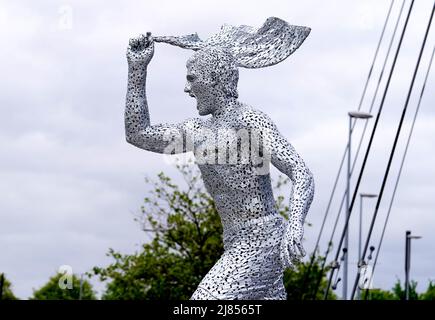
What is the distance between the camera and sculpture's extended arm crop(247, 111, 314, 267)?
8.38m

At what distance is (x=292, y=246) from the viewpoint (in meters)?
8.23

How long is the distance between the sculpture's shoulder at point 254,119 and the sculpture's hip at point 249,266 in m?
0.61

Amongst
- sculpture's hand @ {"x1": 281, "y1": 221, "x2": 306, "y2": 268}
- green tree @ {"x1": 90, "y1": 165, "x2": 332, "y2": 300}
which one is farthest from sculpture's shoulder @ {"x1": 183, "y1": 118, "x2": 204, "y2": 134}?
green tree @ {"x1": 90, "y1": 165, "x2": 332, "y2": 300}

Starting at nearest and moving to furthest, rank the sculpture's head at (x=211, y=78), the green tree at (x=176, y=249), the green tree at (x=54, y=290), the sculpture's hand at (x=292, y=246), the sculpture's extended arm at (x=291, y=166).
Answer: the sculpture's hand at (x=292, y=246) < the sculpture's extended arm at (x=291, y=166) < the sculpture's head at (x=211, y=78) < the green tree at (x=176, y=249) < the green tree at (x=54, y=290)

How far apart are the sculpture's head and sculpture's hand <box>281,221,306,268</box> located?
112 centimetres

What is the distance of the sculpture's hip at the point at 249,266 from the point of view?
852cm

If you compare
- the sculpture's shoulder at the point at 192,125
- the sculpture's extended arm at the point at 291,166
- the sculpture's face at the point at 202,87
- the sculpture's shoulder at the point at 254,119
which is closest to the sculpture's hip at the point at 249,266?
the sculpture's extended arm at the point at 291,166

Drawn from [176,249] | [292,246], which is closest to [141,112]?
[292,246]

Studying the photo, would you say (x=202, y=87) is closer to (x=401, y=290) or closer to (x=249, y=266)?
(x=249, y=266)

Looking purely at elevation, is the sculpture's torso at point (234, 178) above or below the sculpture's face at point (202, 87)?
below

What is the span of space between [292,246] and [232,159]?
0.83 meters

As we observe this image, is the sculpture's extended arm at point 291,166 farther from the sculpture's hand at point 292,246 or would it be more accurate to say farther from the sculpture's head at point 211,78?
the sculpture's head at point 211,78

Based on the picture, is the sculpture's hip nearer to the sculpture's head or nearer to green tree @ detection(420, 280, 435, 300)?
the sculpture's head
